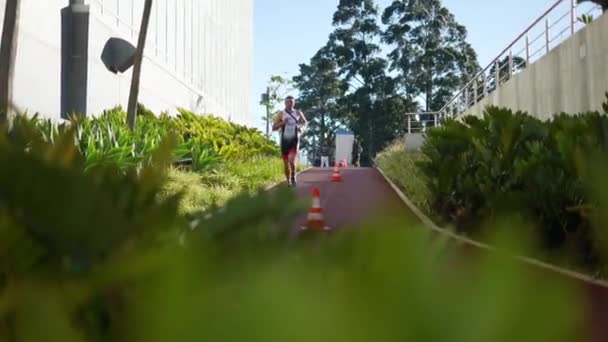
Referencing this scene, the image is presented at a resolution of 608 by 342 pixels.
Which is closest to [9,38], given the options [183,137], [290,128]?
[290,128]

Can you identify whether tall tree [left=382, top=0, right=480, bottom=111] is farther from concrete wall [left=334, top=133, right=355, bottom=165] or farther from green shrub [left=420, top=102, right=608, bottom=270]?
green shrub [left=420, top=102, right=608, bottom=270]

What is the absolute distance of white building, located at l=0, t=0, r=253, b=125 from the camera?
13422mm

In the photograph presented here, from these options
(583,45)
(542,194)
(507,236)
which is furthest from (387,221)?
(583,45)

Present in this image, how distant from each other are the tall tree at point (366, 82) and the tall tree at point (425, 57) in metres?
1.19

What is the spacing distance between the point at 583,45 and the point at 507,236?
11.1 meters

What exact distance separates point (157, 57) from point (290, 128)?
37.9 feet

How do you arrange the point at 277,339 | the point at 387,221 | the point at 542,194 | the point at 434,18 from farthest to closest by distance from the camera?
the point at 434,18, the point at 542,194, the point at 387,221, the point at 277,339

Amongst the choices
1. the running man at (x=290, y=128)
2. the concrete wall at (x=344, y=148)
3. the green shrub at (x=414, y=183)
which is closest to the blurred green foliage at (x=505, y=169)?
the green shrub at (x=414, y=183)

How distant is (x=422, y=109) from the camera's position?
50500mm

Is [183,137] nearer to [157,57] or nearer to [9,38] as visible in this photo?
[9,38]

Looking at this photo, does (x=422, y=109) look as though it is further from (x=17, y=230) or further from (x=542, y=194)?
(x=17, y=230)

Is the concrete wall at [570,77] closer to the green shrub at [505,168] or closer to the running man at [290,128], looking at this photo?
the green shrub at [505,168]

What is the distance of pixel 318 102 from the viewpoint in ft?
202

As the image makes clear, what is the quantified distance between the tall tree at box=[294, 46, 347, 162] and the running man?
43275mm
